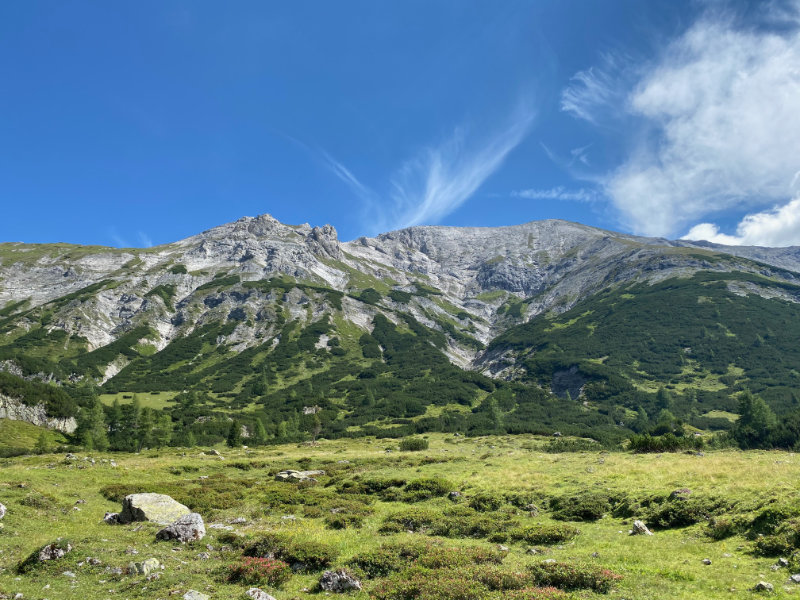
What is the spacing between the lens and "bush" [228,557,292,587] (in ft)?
54.1

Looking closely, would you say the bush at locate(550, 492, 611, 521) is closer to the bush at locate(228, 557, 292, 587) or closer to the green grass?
the bush at locate(228, 557, 292, 587)

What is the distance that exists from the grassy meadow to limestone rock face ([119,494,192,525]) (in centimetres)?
146

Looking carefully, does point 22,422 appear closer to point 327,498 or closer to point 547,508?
point 327,498

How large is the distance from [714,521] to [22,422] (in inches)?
5413

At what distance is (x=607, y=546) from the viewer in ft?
62.5

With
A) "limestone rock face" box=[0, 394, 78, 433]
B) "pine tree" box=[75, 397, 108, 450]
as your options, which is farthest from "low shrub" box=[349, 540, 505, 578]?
"limestone rock face" box=[0, 394, 78, 433]

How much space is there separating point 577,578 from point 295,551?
11.9 m

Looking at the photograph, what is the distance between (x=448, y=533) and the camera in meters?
23.6

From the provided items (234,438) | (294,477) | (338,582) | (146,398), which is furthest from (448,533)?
(146,398)

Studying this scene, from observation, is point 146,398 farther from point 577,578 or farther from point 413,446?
point 577,578

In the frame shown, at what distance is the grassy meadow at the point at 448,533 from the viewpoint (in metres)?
14.6

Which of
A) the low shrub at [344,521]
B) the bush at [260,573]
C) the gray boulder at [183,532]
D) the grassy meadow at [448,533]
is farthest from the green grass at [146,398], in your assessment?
the bush at [260,573]

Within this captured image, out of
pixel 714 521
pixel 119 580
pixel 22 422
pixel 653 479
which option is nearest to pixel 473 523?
pixel 714 521

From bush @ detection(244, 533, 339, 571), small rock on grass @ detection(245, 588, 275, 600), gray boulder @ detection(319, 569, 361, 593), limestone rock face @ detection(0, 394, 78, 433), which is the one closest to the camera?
small rock on grass @ detection(245, 588, 275, 600)
